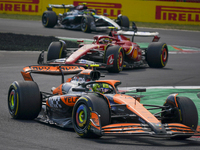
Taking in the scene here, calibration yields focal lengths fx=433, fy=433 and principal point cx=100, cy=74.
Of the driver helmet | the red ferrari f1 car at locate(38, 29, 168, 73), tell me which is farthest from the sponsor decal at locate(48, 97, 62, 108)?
the red ferrari f1 car at locate(38, 29, 168, 73)

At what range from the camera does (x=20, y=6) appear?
3662 cm

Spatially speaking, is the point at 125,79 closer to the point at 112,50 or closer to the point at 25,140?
the point at 112,50

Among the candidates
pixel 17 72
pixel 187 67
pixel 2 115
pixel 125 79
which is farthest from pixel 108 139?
pixel 187 67

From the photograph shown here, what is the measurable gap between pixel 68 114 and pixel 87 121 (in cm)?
107

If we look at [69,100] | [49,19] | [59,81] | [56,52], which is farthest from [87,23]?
[69,100]

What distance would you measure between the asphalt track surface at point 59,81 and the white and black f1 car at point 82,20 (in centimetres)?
76

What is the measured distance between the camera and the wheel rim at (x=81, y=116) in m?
6.87

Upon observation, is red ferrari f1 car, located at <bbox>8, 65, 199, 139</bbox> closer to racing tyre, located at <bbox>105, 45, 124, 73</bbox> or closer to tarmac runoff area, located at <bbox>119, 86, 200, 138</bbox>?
tarmac runoff area, located at <bbox>119, 86, 200, 138</bbox>

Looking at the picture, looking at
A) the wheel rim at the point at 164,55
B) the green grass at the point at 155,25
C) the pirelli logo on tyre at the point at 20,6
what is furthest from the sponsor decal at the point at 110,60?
the pirelli logo on tyre at the point at 20,6

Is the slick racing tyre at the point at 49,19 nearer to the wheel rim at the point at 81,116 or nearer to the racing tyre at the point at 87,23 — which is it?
the racing tyre at the point at 87,23

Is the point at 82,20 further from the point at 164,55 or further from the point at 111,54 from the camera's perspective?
the point at 111,54

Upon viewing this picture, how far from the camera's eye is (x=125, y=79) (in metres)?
13.9

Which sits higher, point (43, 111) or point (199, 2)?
point (199, 2)

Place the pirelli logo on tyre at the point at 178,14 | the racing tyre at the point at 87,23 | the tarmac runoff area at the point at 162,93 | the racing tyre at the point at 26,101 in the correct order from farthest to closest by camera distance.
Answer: the pirelli logo on tyre at the point at 178,14
the racing tyre at the point at 87,23
the tarmac runoff area at the point at 162,93
the racing tyre at the point at 26,101
